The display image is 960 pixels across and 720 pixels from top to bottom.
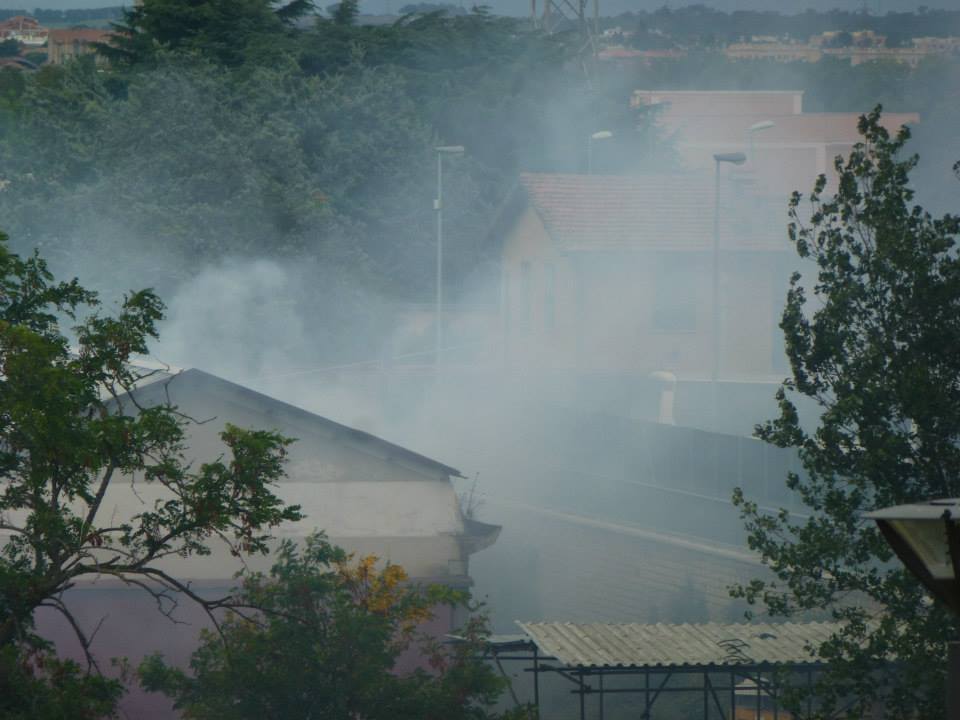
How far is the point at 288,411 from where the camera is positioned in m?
18.7

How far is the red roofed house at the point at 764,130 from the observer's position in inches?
3029

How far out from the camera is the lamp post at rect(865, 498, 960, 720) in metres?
4.71

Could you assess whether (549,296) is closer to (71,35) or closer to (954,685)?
(954,685)

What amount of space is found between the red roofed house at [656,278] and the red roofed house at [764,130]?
107 ft

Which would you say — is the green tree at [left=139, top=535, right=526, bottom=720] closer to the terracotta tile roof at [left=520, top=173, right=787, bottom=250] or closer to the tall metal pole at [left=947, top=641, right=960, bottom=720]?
the tall metal pole at [left=947, top=641, right=960, bottom=720]

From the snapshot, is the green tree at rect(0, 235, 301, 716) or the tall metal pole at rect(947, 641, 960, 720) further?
the green tree at rect(0, 235, 301, 716)

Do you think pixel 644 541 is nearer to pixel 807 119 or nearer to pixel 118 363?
pixel 118 363

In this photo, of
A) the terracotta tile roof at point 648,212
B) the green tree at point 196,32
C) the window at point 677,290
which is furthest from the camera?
the green tree at point 196,32

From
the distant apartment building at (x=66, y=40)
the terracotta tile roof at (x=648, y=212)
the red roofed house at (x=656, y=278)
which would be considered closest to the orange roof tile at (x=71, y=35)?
the distant apartment building at (x=66, y=40)

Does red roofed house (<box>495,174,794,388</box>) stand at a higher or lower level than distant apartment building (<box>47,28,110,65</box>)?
lower

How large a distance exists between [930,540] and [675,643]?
422 inches

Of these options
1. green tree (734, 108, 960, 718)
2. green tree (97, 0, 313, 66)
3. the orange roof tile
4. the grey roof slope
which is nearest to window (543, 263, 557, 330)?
green tree (97, 0, 313, 66)

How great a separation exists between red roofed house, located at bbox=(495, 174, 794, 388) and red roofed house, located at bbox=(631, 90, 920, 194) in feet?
107

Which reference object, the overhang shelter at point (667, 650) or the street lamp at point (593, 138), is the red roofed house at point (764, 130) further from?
the overhang shelter at point (667, 650)
